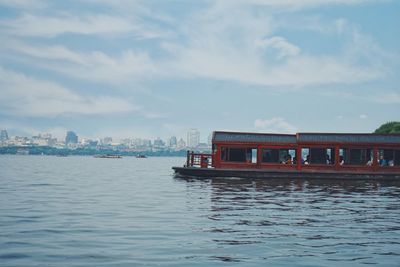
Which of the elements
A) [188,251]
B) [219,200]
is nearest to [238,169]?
[219,200]

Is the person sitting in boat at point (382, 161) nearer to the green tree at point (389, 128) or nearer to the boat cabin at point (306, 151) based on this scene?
the boat cabin at point (306, 151)

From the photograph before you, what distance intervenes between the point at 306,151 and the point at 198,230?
99.3ft

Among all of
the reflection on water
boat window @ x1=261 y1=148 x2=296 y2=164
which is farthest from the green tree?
the reflection on water

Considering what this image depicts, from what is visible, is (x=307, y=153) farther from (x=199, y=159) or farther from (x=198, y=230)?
(x=198, y=230)

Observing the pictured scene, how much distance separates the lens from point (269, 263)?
12.9 meters

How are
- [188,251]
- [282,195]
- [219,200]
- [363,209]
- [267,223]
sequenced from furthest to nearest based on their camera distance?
[282,195], [219,200], [363,209], [267,223], [188,251]

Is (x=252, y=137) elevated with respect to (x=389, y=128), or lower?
lower

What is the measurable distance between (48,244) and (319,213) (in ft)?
39.7

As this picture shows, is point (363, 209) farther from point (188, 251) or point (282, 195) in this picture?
point (188, 251)

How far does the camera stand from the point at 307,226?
61.3 feet

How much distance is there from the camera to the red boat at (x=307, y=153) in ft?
150

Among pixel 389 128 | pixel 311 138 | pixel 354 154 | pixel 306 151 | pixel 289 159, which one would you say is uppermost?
pixel 389 128

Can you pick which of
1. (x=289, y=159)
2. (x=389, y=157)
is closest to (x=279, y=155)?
(x=289, y=159)

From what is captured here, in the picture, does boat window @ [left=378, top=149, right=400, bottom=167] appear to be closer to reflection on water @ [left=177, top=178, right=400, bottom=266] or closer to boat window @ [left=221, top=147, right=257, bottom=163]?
boat window @ [left=221, top=147, right=257, bottom=163]
